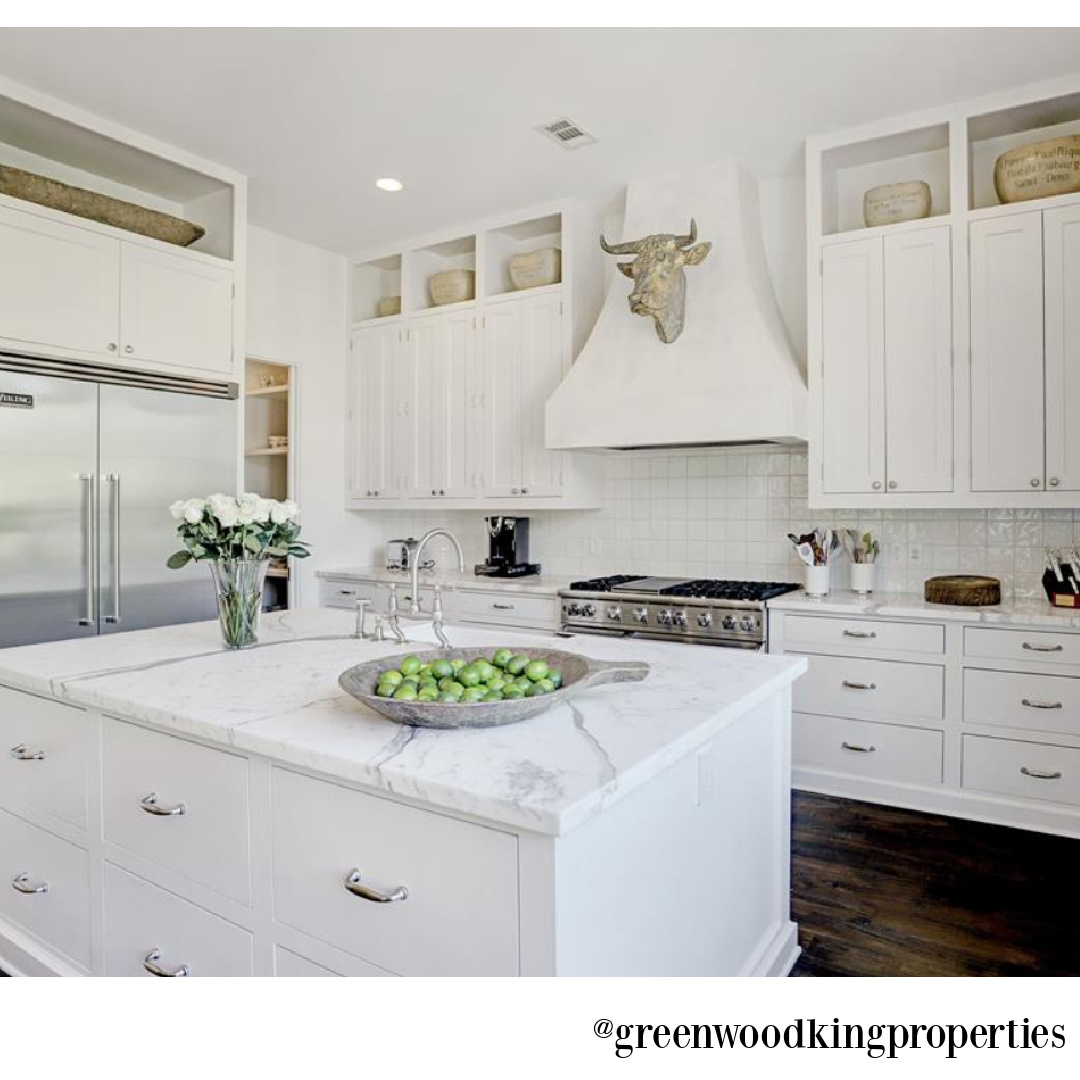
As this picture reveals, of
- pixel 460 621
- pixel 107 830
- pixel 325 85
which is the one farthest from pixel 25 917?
pixel 325 85

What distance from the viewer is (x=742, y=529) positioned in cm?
419

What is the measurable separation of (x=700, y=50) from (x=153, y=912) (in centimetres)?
311

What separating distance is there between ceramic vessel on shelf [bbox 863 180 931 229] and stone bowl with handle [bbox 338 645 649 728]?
9.05ft

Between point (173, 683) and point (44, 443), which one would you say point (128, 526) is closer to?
point (44, 443)

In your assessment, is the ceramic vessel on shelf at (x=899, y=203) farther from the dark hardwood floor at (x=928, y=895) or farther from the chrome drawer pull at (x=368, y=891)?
the chrome drawer pull at (x=368, y=891)

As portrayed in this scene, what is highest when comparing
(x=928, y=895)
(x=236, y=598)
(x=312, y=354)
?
(x=312, y=354)

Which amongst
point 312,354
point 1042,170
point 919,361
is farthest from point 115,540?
point 1042,170

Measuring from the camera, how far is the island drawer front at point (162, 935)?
1546 millimetres

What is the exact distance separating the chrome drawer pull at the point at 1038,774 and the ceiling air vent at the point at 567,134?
3128 mm

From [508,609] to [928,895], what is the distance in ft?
7.83

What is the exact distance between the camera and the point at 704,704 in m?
1.63

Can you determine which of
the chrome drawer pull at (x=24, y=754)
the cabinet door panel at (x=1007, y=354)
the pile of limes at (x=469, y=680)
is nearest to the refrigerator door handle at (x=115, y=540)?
the chrome drawer pull at (x=24, y=754)

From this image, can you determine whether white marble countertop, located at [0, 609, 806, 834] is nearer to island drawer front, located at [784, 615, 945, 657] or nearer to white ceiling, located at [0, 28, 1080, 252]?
island drawer front, located at [784, 615, 945, 657]

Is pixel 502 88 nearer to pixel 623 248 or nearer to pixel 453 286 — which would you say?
pixel 623 248
